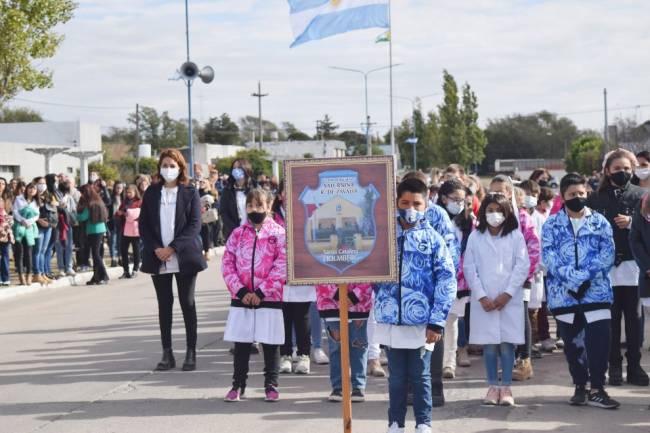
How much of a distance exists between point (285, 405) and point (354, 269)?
2188 mm

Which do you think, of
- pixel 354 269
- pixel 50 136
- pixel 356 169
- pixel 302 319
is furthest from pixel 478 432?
pixel 50 136

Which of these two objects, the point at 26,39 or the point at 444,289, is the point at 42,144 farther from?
the point at 444,289

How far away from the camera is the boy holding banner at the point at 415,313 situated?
681 cm

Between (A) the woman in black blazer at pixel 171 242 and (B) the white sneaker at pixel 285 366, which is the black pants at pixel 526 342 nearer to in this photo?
(B) the white sneaker at pixel 285 366

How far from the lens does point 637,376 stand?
8.95 meters

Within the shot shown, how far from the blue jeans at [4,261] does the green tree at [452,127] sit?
64.2 metres

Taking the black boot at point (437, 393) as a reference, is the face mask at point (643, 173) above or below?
above

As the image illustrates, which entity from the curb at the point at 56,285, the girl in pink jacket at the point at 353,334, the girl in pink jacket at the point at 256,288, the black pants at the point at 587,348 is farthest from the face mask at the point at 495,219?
the curb at the point at 56,285

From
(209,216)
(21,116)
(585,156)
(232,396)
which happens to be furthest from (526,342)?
(21,116)

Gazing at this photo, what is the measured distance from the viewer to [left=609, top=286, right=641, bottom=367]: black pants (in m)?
8.98

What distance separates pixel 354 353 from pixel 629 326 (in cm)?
265

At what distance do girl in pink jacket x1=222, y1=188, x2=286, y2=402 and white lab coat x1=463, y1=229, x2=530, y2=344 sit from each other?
1.67 m

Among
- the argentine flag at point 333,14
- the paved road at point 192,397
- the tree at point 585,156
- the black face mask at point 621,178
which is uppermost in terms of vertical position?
the tree at point 585,156

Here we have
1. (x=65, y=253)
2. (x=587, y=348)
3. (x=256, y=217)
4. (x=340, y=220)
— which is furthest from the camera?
(x=65, y=253)
